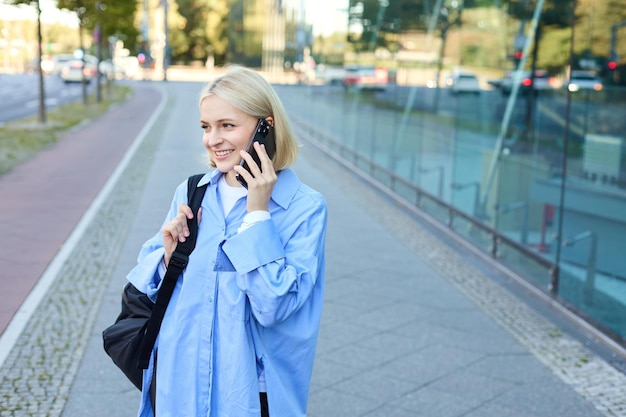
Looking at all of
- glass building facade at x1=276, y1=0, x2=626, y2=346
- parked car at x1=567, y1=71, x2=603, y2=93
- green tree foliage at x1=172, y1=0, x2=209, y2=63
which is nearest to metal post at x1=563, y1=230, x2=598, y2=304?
glass building facade at x1=276, y1=0, x2=626, y2=346

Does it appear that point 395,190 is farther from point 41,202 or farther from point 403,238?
point 41,202

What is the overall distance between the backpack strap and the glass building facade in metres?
1.88

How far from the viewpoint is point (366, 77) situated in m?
14.3

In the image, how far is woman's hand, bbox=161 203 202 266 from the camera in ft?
7.31

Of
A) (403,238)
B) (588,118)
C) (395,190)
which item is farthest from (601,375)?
(395,190)


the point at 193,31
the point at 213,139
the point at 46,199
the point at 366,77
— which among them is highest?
the point at 193,31

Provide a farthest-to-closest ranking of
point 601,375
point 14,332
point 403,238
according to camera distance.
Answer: point 403,238
point 14,332
point 601,375

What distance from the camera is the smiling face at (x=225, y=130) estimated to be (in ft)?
7.38

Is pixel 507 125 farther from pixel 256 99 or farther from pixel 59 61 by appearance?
pixel 59 61

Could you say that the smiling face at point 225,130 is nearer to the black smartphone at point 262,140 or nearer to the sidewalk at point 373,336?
the black smartphone at point 262,140

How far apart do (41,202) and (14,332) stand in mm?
5143

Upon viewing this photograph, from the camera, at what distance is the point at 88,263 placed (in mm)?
7230

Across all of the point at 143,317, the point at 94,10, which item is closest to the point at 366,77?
the point at 143,317

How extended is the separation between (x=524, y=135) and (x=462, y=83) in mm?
1920
